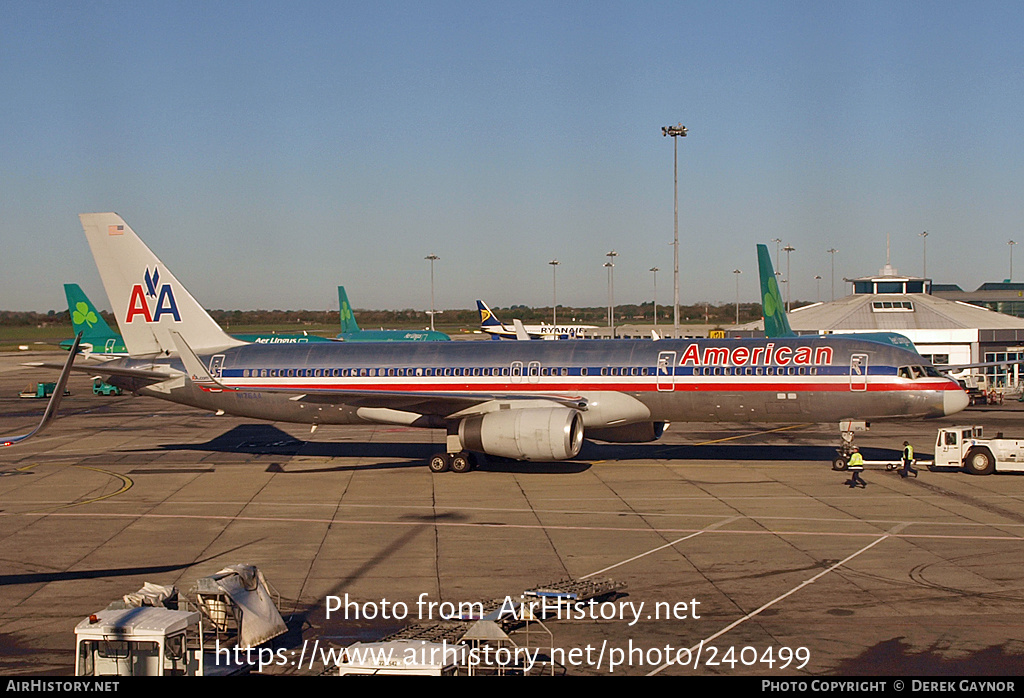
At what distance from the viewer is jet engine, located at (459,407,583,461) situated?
101 feet

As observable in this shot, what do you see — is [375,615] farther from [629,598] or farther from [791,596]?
[791,596]

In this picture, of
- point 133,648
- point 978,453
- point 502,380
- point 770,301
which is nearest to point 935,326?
point 770,301

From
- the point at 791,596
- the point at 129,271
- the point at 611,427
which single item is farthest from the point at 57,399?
the point at 129,271

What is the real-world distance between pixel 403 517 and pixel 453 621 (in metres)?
10.4

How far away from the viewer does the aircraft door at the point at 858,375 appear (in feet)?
105

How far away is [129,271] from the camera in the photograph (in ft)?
122

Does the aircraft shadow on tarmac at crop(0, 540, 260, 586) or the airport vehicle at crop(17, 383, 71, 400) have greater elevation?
the airport vehicle at crop(17, 383, 71, 400)

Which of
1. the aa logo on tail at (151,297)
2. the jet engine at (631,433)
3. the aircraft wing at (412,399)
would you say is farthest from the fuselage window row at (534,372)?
the aa logo on tail at (151,297)

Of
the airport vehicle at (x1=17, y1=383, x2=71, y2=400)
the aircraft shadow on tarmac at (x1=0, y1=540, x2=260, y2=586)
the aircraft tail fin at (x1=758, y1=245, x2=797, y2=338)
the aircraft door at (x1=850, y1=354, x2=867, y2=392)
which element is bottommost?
the aircraft shadow on tarmac at (x1=0, y1=540, x2=260, y2=586)

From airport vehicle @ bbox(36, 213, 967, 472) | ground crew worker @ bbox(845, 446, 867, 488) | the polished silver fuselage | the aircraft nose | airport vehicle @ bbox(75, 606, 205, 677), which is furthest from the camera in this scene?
the polished silver fuselage

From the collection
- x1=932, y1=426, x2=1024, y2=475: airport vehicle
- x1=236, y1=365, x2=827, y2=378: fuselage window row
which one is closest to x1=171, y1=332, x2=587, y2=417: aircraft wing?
x1=236, y1=365, x2=827, y2=378: fuselage window row

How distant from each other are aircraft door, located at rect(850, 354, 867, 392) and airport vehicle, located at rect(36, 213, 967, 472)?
0.04 meters

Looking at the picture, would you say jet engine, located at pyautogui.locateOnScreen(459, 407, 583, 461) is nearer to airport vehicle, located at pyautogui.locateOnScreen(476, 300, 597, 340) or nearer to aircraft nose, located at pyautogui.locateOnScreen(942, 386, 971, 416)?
aircraft nose, located at pyautogui.locateOnScreen(942, 386, 971, 416)

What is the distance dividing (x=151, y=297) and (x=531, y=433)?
57.4 feet
